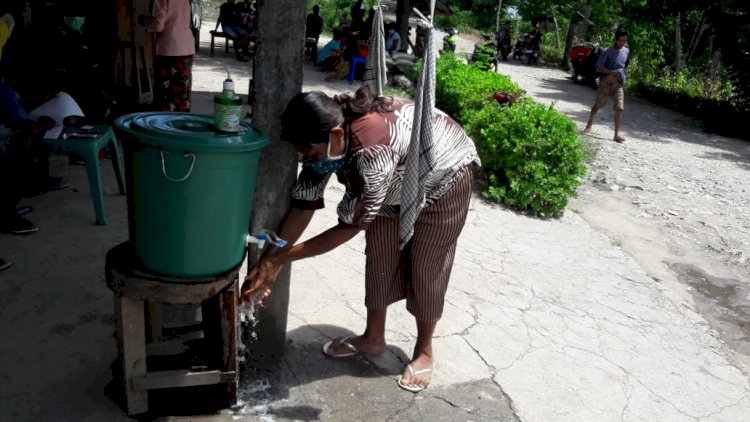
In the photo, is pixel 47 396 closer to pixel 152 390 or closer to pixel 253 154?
pixel 152 390

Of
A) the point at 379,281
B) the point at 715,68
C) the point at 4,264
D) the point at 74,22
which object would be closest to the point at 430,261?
the point at 379,281

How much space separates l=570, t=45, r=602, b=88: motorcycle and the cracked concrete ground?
1286cm

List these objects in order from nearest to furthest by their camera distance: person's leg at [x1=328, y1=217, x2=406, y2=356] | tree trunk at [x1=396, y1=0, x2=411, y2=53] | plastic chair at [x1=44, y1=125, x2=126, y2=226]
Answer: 1. person's leg at [x1=328, y1=217, x2=406, y2=356]
2. plastic chair at [x1=44, y1=125, x2=126, y2=226]
3. tree trunk at [x1=396, y1=0, x2=411, y2=53]

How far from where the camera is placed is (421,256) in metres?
2.78

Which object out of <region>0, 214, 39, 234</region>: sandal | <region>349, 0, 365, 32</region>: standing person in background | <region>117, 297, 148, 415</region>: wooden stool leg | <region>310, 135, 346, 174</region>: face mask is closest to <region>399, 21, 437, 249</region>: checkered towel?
<region>310, 135, 346, 174</region>: face mask

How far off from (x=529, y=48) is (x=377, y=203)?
2023cm

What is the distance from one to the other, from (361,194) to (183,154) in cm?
64

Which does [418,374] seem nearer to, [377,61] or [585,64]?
[377,61]

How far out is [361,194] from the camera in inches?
89.7

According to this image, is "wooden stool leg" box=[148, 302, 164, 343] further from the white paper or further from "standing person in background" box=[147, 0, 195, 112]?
"standing person in background" box=[147, 0, 195, 112]

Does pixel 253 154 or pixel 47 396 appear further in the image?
pixel 47 396

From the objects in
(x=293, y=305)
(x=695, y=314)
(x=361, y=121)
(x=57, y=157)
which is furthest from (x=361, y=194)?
(x=57, y=157)

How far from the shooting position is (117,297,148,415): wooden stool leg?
2281 mm

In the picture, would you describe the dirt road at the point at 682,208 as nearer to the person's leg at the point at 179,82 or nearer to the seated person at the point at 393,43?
the seated person at the point at 393,43
